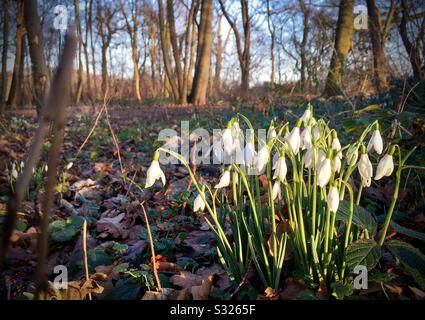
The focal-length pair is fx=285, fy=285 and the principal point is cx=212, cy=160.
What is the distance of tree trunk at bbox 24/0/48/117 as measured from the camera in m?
4.52

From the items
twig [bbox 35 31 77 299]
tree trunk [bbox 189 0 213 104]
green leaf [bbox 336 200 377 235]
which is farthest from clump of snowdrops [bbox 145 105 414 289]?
tree trunk [bbox 189 0 213 104]

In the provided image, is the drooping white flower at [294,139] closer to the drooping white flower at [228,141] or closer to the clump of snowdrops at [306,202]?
the clump of snowdrops at [306,202]

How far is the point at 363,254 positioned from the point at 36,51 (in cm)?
545

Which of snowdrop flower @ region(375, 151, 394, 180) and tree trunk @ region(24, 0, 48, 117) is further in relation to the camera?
tree trunk @ region(24, 0, 48, 117)

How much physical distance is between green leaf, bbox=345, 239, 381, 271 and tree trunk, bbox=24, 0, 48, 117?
479 cm

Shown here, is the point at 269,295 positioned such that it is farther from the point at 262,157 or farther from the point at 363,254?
the point at 262,157

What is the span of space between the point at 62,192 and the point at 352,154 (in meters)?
2.29

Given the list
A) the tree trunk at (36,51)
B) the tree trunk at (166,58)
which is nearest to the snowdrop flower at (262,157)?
the tree trunk at (36,51)

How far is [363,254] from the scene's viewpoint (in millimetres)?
972

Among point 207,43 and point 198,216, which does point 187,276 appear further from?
point 207,43

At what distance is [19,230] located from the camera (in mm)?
1773

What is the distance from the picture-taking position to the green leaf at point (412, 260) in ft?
3.14

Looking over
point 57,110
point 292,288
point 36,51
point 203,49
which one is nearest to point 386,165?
point 292,288

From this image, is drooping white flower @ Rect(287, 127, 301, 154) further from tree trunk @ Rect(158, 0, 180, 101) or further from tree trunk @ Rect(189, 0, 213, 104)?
tree trunk @ Rect(158, 0, 180, 101)
